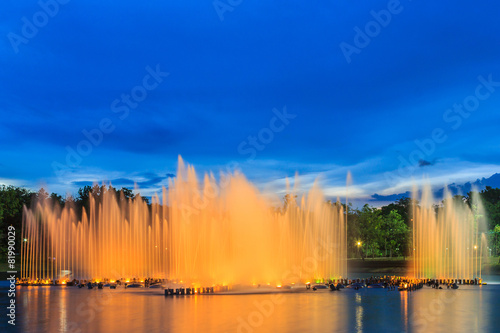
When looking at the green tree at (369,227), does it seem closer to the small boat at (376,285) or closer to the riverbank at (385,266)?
the riverbank at (385,266)

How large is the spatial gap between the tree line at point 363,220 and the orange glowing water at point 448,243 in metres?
2.64

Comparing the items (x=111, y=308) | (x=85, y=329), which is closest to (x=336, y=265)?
(x=111, y=308)

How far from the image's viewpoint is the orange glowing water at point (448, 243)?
64.3 m

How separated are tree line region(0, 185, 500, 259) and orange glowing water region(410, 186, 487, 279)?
264cm

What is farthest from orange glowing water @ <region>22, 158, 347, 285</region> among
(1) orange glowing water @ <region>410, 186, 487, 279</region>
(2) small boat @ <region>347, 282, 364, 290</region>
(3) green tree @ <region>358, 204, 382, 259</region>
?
(3) green tree @ <region>358, 204, 382, 259</region>

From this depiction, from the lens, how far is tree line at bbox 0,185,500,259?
75938mm

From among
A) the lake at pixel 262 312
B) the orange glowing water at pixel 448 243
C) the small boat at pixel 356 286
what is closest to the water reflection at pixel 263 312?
the lake at pixel 262 312

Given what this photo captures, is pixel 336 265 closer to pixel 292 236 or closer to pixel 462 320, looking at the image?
pixel 292 236

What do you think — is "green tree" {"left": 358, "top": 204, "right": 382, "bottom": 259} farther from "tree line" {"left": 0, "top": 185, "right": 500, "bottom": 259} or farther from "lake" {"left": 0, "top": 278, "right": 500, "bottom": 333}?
"lake" {"left": 0, "top": 278, "right": 500, "bottom": 333}

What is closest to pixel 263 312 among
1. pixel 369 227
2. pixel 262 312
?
pixel 262 312

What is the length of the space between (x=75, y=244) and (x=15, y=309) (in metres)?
43.8

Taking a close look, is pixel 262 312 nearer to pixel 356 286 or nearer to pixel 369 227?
pixel 356 286

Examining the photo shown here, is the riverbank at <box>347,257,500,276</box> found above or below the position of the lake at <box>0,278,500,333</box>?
below

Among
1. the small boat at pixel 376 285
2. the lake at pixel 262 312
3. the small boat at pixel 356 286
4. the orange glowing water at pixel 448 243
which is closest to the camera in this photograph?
the lake at pixel 262 312
